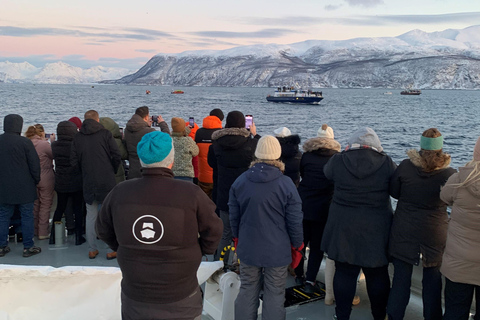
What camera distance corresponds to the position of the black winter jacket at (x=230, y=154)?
4.22 metres

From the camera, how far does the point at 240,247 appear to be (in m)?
3.31

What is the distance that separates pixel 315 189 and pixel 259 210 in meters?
1.17

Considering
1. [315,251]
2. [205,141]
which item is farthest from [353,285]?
[205,141]

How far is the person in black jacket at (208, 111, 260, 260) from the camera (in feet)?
13.9

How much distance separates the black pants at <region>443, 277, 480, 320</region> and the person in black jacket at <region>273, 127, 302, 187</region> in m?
1.85

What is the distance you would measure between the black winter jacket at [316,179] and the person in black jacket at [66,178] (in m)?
2.81

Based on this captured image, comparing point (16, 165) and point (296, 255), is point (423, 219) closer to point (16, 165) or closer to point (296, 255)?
point (296, 255)

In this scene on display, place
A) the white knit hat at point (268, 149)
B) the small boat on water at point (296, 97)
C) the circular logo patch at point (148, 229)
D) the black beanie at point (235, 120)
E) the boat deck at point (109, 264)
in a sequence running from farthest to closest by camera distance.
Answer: the small boat on water at point (296, 97)
the black beanie at point (235, 120)
the boat deck at point (109, 264)
the white knit hat at point (268, 149)
the circular logo patch at point (148, 229)

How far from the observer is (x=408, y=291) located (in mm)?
3371

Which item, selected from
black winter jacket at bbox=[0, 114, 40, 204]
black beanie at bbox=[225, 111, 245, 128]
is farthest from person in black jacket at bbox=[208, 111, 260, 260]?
black winter jacket at bbox=[0, 114, 40, 204]

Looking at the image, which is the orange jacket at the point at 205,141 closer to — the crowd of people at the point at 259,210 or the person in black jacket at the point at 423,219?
the crowd of people at the point at 259,210

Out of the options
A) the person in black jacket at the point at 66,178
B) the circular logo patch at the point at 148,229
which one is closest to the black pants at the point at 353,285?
the circular logo patch at the point at 148,229

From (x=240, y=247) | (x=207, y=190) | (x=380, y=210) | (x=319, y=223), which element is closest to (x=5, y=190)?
(x=207, y=190)

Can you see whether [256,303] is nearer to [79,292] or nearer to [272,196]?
[272,196]
